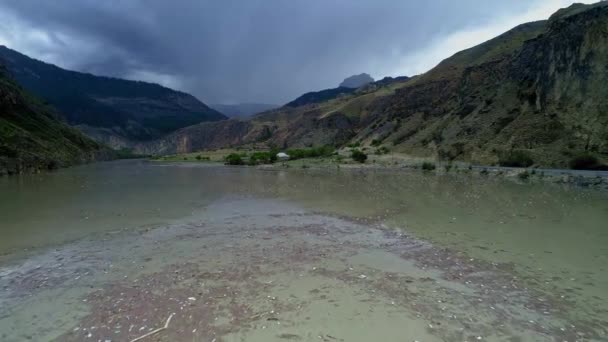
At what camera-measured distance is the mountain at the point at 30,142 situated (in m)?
54.8

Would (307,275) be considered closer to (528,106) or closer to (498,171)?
(498,171)

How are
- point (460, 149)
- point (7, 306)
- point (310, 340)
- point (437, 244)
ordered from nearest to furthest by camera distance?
point (310, 340), point (7, 306), point (437, 244), point (460, 149)

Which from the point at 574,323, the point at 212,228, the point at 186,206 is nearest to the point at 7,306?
the point at 212,228

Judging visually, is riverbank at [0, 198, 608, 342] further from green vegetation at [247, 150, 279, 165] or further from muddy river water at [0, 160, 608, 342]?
green vegetation at [247, 150, 279, 165]

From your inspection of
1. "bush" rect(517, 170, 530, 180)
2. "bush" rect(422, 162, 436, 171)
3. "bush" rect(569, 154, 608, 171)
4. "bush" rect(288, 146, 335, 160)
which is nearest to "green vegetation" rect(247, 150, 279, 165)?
"bush" rect(288, 146, 335, 160)

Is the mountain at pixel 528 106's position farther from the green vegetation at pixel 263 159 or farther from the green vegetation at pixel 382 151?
the green vegetation at pixel 263 159

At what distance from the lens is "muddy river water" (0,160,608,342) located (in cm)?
705

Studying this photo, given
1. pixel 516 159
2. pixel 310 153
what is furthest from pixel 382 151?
pixel 516 159

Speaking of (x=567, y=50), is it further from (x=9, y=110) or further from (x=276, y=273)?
(x=9, y=110)

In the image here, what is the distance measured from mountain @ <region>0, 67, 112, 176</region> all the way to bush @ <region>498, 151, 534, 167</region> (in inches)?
2710

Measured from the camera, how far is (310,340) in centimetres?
661

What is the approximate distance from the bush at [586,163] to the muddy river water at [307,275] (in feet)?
85.4

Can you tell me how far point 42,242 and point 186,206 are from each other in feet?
31.5

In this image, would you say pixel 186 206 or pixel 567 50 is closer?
pixel 186 206
